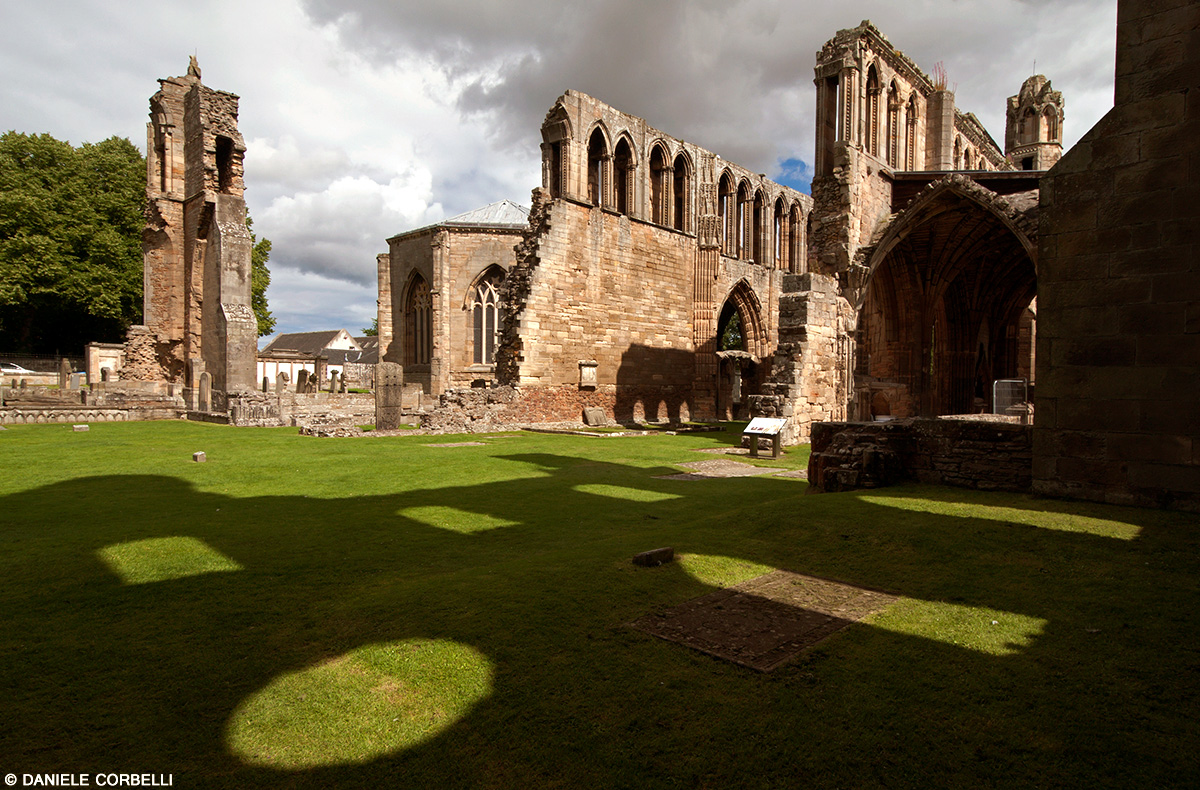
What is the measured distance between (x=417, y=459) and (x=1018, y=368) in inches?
902

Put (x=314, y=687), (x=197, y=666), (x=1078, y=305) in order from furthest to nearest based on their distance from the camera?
(x=1078, y=305)
(x=197, y=666)
(x=314, y=687)

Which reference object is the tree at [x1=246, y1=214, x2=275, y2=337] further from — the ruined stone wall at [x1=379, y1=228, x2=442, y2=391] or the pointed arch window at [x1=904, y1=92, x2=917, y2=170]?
the pointed arch window at [x1=904, y1=92, x2=917, y2=170]

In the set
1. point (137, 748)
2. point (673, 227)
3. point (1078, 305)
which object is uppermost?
point (673, 227)

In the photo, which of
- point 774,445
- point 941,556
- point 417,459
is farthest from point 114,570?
point 774,445

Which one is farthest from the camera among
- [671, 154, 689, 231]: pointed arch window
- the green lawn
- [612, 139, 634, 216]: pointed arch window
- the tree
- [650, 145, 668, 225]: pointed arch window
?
the tree

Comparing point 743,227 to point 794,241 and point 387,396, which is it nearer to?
point 794,241

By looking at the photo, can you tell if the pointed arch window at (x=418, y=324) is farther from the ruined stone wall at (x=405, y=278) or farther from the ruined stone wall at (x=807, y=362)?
the ruined stone wall at (x=807, y=362)

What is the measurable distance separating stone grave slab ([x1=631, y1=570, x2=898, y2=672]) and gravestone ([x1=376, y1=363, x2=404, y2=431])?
15069mm

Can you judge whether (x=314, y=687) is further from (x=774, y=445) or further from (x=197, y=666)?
(x=774, y=445)

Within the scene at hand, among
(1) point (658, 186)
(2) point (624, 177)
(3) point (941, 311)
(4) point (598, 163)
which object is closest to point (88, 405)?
(4) point (598, 163)

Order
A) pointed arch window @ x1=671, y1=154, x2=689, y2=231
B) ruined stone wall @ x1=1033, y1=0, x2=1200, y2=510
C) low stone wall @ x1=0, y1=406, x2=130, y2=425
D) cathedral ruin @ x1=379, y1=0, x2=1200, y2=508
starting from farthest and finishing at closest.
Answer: pointed arch window @ x1=671, y1=154, x2=689, y2=231 < low stone wall @ x1=0, y1=406, x2=130, y2=425 < cathedral ruin @ x1=379, y1=0, x2=1200, y2=508 < ruined stone wall @ x1=1033, y1=0, x2=1200, y2=510

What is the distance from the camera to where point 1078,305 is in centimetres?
652

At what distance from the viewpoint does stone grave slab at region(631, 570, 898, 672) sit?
3.30 m

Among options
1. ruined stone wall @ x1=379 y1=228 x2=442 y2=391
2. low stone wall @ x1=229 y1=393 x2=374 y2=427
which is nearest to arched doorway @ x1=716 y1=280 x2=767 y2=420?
ruined stone wall @ x1=379 y1=228 x2=442 y2=391
